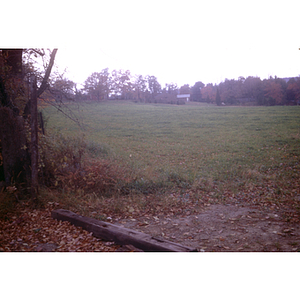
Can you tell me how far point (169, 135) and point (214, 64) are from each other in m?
2.31

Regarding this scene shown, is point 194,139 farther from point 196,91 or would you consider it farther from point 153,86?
point 153,86

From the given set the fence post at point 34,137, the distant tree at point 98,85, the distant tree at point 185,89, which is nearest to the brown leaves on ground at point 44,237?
the fence post at point 34,137

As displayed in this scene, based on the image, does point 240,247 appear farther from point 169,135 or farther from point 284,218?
point 169,135

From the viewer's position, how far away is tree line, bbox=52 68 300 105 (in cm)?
527

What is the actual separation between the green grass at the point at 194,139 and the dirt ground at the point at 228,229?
3.99 feet

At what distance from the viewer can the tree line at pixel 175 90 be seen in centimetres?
527

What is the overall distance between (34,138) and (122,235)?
2.42 metres

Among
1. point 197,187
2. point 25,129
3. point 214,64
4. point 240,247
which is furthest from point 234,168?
point 25,129

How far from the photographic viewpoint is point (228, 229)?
3541 millimetres

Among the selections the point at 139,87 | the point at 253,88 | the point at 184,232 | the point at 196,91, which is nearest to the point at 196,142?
the point at 196,91

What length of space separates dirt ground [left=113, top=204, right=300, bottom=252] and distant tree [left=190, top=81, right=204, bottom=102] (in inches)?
124

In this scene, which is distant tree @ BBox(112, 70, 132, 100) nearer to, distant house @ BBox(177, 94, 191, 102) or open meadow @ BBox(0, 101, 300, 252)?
open meadow @ BBox(0, 101, 300, 252)

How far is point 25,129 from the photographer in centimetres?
455

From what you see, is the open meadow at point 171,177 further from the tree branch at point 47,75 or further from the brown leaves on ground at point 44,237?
the tree branch at point 47,75
